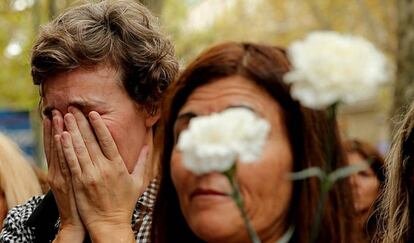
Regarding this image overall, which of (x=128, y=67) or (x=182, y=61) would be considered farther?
(x=182, y=61)

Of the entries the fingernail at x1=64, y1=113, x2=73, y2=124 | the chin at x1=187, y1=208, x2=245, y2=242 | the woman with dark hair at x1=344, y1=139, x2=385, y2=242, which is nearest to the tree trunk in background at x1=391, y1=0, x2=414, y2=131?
the woman with dark hair at x1=344, y1=139, x2=385, y2=242

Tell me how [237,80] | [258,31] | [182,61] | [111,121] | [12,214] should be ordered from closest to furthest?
[237,80]
[111,121]
[12,214]
[182,61]
[258,31]

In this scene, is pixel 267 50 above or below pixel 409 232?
above

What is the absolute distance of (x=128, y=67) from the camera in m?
3.47

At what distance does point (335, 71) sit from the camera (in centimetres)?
172

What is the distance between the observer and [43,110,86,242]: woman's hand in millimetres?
3164

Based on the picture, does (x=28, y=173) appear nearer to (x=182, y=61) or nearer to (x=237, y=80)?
(x=182, y=61)

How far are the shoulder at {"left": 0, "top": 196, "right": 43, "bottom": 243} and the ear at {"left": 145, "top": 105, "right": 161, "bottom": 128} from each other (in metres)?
0.49

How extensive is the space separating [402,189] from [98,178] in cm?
89

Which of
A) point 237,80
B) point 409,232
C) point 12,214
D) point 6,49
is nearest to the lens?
point 237,80

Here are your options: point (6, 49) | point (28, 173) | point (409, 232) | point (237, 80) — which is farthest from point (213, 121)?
point (6, 49)

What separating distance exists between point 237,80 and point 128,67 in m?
1.21

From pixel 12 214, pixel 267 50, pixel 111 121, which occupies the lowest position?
pixel 12 214

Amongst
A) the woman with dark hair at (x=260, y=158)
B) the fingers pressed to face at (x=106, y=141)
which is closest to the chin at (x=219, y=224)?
the woman with dark hair at (x=260, y=158)
